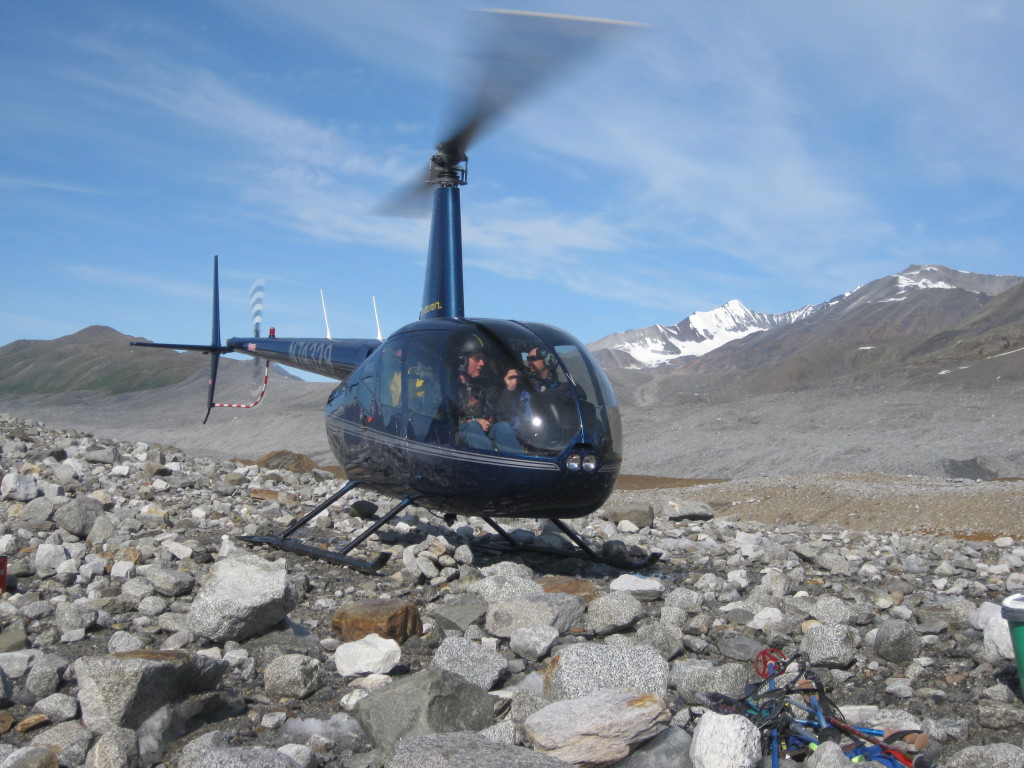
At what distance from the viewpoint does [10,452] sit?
45.6 ft

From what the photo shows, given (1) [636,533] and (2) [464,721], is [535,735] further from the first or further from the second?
A: (1) [636,533]

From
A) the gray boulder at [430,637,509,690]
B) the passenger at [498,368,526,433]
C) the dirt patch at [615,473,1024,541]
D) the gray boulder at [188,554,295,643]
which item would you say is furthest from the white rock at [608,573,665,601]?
the dirt patch at [615,473,1024,541]

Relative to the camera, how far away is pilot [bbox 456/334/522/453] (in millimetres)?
7387

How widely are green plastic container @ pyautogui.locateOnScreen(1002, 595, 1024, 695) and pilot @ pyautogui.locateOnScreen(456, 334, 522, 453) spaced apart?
3.70 m

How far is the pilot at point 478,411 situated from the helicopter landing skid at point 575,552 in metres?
1.42

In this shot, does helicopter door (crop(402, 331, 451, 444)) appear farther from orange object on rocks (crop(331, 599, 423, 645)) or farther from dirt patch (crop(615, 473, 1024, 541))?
dirt patch (crop(615, 473, 1024, 541))

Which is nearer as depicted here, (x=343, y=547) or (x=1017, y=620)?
(x=1017, y=620)

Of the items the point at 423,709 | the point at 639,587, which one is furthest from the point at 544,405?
the point at 423,709

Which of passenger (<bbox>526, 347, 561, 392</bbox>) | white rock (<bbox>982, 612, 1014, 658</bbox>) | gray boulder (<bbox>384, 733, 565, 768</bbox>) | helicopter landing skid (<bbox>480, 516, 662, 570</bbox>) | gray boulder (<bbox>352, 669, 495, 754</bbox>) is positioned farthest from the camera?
helicopter landing skid (<bbox>480, 516, 662, 570</bbox>)

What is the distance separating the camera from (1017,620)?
480 cm

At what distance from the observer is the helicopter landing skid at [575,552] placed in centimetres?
901

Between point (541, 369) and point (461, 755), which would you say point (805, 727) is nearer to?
point (461, 755)

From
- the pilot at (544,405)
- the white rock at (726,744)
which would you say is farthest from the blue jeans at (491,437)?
the white rock at (726,744)

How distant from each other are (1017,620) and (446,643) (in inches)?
131
